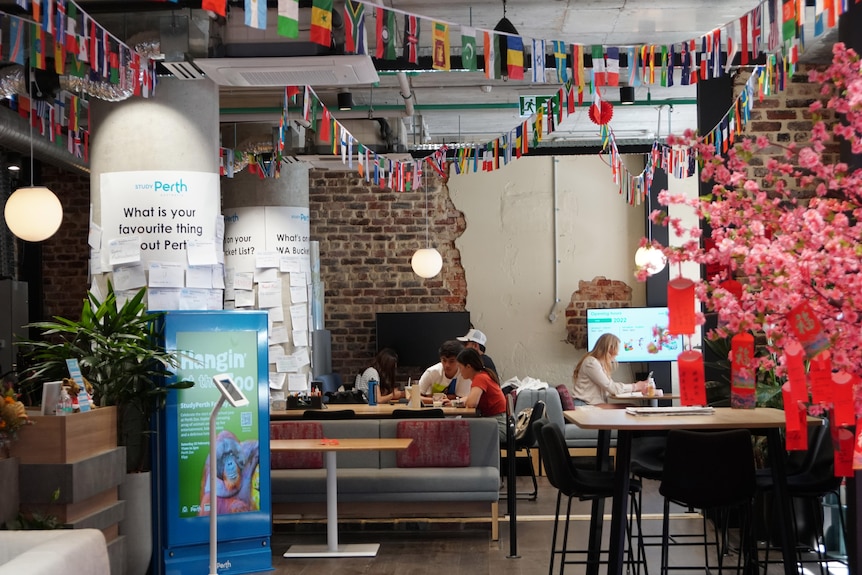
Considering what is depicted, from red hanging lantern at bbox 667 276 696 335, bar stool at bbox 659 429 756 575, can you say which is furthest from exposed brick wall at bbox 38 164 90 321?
red hanging lantern at bbox 667 276 696 335

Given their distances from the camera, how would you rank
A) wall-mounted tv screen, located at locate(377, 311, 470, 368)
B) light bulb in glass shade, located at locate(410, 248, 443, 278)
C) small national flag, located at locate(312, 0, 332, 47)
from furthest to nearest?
wall-mounted tv screen, located at locate(377, 311, 470, 368) < light bulb in glass shade, located at locate(410, 248, 443, 278) < small national flag, located at locate(312, 0, 332, 47)

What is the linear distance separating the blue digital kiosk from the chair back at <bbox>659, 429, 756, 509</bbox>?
9.20ft

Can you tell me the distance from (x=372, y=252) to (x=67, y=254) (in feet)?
12.4

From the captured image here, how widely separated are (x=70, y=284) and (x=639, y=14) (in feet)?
27.9

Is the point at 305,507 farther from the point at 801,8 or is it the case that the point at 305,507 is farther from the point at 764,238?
the point at 764,238

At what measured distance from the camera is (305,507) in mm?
7855

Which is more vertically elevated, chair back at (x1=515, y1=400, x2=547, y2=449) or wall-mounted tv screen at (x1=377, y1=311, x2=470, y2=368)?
wall-mounted tv screen at (x1=377, y1=311, x2=470, y2=368)

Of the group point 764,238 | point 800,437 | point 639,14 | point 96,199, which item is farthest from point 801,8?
point 96,199

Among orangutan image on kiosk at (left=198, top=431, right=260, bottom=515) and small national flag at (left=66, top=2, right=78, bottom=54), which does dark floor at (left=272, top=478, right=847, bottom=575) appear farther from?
small national flag at (left=66, top=2, right=78, bottom=54)

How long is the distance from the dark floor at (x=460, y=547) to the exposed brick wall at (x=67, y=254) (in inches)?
259

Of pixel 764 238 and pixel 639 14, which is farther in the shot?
pixel 639 14

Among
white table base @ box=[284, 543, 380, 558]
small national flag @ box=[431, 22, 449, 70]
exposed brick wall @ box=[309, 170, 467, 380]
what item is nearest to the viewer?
small national flag @ box=[431, 22, 449, 70]

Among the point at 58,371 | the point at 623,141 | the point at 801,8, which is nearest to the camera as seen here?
the point at 801,8

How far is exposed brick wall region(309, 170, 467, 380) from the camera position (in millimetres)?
13648
